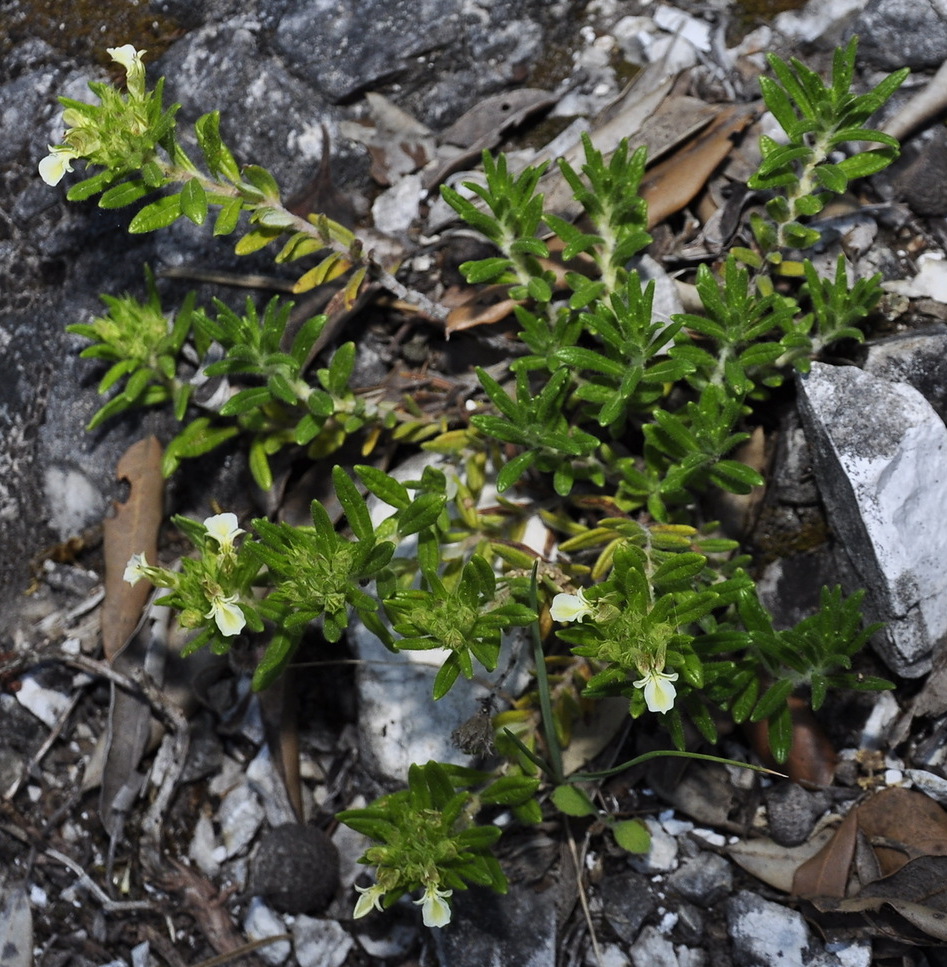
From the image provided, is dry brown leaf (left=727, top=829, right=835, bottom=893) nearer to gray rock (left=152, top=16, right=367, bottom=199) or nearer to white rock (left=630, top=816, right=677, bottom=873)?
white rock (left=630, top=816, right=677, bottom=873)

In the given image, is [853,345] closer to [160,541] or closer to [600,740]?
[600,740]

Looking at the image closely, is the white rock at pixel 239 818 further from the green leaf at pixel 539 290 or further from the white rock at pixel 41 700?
the green leaf at pixel 539 290

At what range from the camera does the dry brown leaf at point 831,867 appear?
368cm

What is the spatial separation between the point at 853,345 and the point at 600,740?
1.98 meters

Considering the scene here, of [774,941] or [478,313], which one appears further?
[478,313]

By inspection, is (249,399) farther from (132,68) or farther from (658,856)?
(658,856)

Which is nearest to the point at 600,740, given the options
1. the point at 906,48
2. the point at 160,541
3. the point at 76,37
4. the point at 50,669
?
the point at 160,541

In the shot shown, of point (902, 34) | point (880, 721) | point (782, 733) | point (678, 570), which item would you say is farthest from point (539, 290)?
point (880, 721)

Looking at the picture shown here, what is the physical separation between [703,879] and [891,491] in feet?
5.59

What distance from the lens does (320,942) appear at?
418 cm

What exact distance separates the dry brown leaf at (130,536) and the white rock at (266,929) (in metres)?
1.31

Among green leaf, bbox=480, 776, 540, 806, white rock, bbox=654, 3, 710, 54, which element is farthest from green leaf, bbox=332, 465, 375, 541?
white rock, bbox=654, 3, 710, 54

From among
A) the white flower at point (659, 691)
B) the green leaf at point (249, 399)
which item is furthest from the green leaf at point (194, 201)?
the white flower at point (659, 691)

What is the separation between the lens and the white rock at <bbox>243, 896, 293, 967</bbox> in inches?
165
